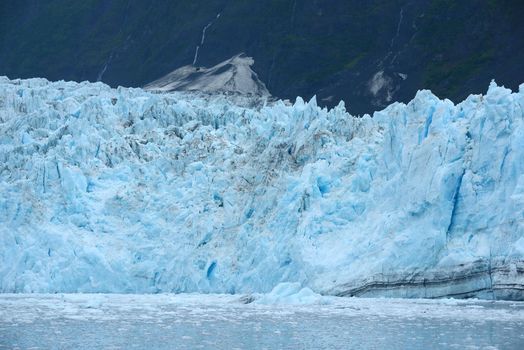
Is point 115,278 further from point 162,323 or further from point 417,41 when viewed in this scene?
point 417,41

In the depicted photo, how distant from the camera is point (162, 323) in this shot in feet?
51.1

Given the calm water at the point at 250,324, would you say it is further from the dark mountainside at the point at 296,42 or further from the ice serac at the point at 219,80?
the ice serac at the point at 219,80

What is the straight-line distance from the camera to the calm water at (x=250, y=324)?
1360 cm

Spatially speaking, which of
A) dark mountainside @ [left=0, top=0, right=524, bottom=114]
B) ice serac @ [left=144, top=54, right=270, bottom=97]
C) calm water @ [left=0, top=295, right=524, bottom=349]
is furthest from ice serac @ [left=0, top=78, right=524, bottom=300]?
ice serac @ [left=144, top=54, right=270, bottom=97]

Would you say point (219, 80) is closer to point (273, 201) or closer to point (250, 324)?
point (273, 201)

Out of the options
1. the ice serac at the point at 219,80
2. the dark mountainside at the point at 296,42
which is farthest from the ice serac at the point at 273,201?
the ice serac at the point at 219,80

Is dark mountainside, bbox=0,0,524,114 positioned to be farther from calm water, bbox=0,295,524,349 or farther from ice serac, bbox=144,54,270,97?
calm water, bbox=0,295,524,349

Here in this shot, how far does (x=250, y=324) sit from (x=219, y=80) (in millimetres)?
19325

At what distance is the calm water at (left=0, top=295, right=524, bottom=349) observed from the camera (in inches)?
535

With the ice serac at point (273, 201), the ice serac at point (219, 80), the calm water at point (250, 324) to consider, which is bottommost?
the calm water at point (250, 324)

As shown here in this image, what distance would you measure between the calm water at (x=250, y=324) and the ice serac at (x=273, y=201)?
0.97m

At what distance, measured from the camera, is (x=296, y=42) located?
3588 cm

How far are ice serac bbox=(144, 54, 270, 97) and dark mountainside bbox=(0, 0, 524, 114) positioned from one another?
0.45 meters

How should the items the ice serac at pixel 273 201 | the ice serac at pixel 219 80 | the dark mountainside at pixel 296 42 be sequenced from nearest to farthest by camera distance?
the ice serac at pixel 273 201, the dark mountainside at pixel 296 42, the ice serac at pixel 219 80
